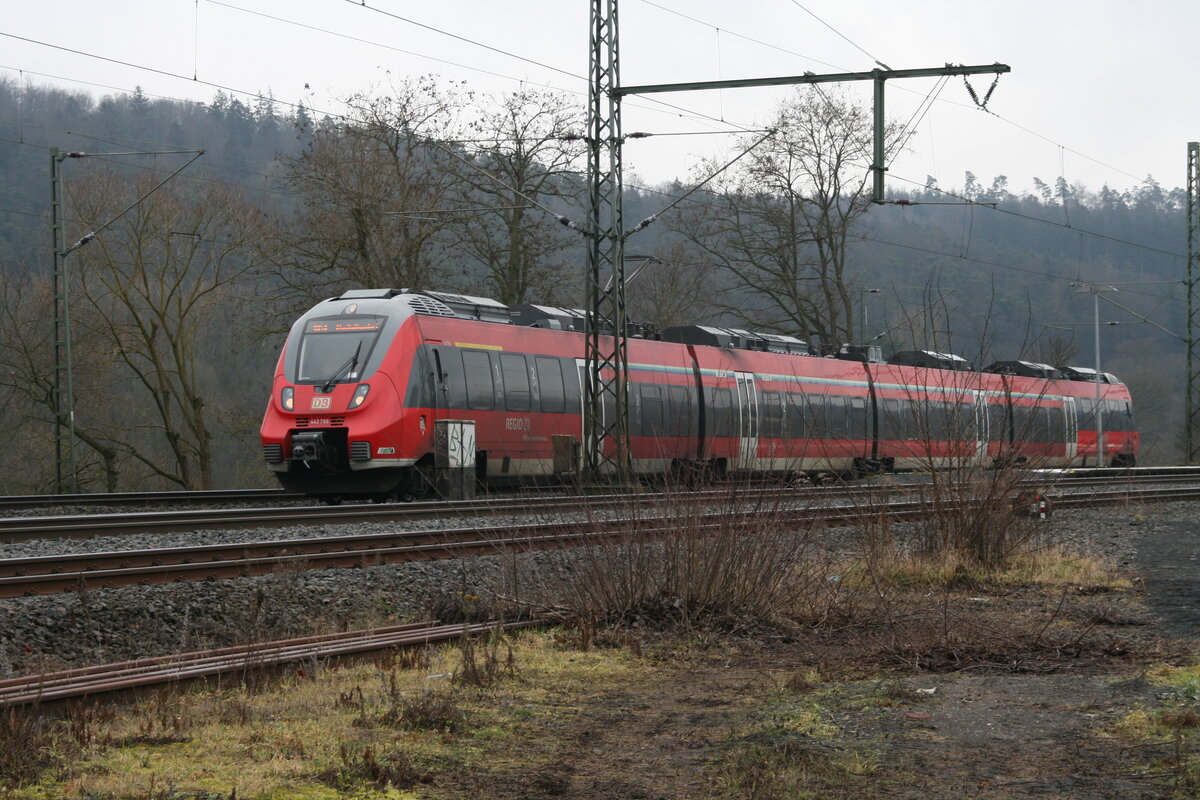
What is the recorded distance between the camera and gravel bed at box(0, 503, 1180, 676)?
862cm

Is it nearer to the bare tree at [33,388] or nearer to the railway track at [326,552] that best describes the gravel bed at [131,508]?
the railway track at [326,552]

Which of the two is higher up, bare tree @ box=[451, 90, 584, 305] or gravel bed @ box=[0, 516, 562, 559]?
bare tree @ box=[451, 90, 584, 305]

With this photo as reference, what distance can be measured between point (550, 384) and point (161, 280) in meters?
17.3

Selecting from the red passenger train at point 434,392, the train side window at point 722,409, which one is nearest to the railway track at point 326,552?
the red passenger train at point 434,392

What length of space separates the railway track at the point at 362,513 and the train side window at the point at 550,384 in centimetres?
589

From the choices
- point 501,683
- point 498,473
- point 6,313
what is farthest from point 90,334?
point 501,683

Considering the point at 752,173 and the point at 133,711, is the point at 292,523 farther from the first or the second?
the point at 752,173

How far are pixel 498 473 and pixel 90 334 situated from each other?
1835 cm

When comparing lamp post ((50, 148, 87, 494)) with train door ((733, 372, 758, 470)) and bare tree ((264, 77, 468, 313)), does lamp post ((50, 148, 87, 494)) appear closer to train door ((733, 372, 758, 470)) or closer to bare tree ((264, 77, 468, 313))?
bare tree ((264, 77, 468, 313))

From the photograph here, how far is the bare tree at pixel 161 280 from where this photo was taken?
3603 centimetres

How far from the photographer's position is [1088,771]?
5.04 metres

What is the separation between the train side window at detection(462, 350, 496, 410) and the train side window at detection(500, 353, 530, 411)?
396 millimetres

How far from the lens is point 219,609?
9.72 meters

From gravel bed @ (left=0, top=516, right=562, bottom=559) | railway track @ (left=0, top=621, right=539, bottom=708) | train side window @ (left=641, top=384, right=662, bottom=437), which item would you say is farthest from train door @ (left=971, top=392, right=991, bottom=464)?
train side window @ (left=641, top=384, right=662, bottom=437)
